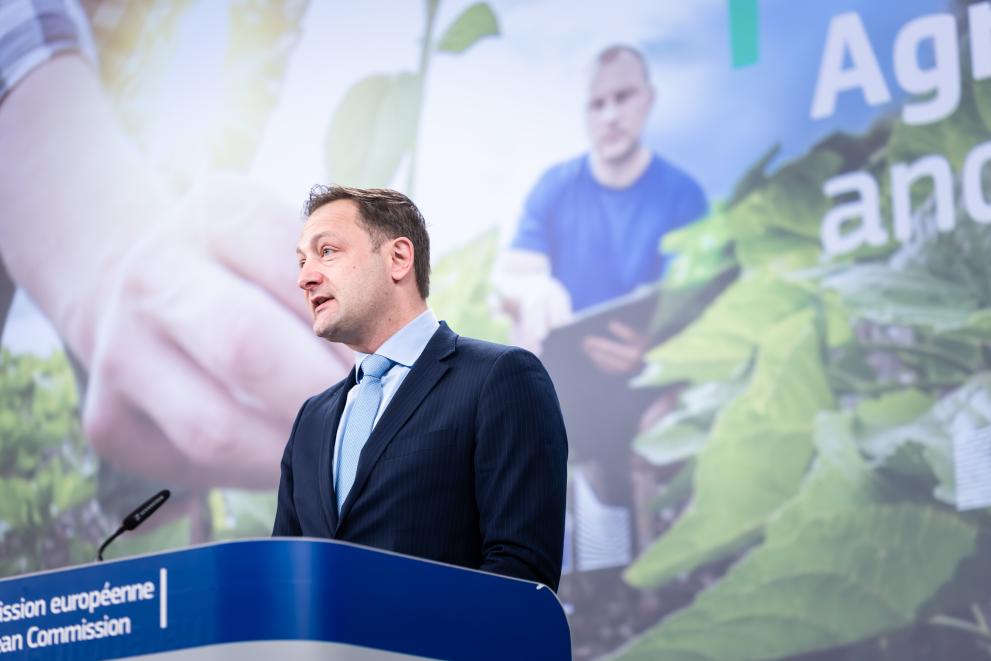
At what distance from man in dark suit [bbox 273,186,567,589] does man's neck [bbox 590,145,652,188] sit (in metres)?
2.01

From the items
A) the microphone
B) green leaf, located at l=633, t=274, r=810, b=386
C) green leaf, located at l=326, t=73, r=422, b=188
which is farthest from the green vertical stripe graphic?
the microphone

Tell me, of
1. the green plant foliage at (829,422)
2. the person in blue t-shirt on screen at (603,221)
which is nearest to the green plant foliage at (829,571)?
the green plant foliage at (829,422)

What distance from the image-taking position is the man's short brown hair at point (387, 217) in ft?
6.69

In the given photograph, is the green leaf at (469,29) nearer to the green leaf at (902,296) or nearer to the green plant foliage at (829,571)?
the green leaf at (902,296)

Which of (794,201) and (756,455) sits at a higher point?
(794,201)

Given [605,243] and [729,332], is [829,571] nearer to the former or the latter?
[729,332]

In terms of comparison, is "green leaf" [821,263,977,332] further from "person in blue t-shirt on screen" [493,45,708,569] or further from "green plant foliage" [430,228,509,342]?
"green plant foliage" [430,228,509,342]

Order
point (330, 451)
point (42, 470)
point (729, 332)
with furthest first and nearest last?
1. point (42, 470)
2. point (729, 332)
3. point (330, 451)

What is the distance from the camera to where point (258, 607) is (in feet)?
4.58

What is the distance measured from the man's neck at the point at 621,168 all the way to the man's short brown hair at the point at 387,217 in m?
2.02

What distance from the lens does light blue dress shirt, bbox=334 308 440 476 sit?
1.98 m

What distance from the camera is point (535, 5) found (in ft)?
14.1

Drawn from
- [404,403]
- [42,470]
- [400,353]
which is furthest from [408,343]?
[42,470]

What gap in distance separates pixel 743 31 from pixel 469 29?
1010 millimetres
